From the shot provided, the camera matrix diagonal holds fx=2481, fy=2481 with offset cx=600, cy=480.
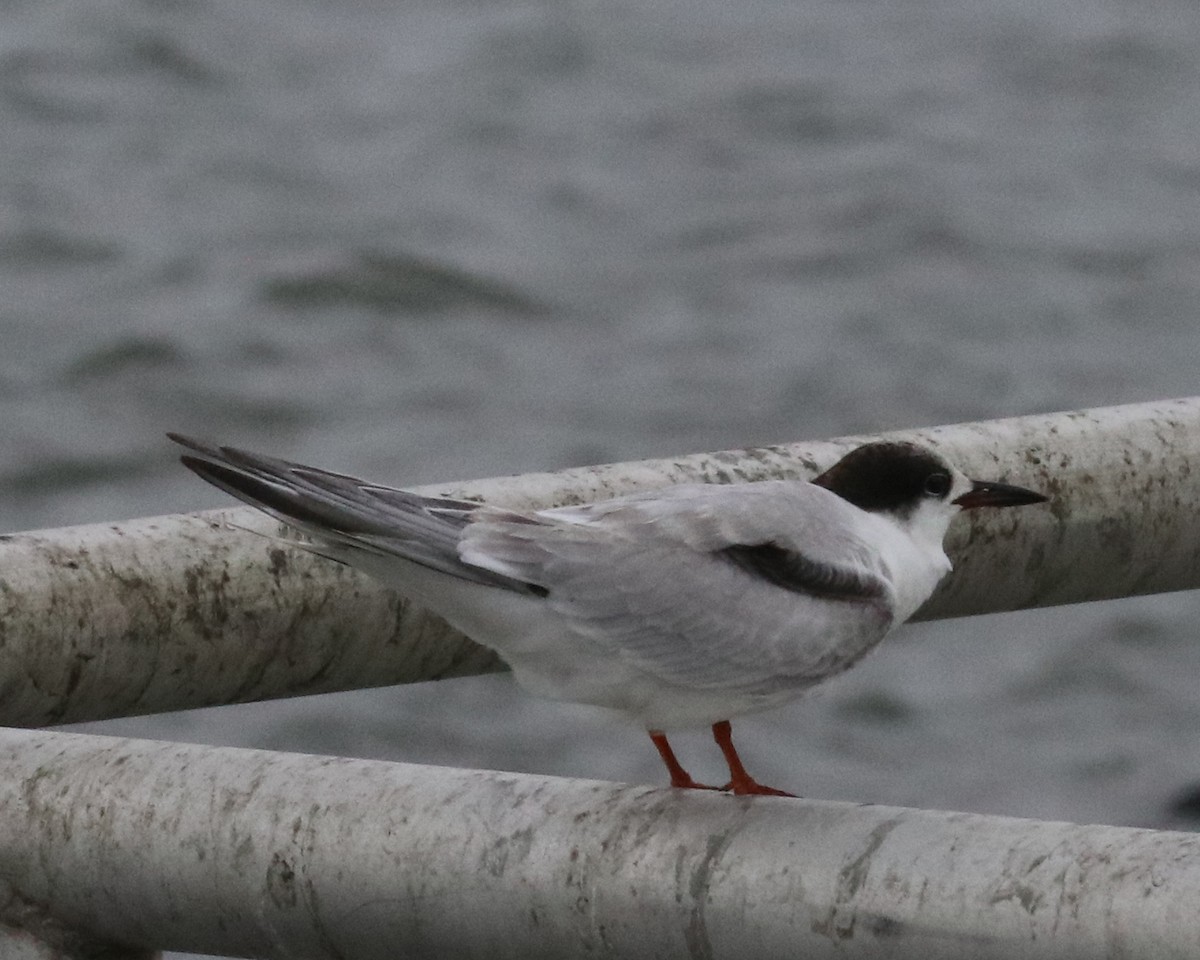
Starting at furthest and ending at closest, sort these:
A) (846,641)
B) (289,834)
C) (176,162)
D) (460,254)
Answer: (176,162)
(460,254)
(846,641)
(289,834)

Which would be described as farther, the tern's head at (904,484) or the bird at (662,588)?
the tern's head at (904,484)

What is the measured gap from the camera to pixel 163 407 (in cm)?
1157

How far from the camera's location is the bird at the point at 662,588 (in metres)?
3.20

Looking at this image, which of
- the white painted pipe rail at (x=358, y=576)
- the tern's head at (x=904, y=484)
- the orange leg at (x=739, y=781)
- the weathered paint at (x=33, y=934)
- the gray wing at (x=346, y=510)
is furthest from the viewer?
the tern's head at (x=904, y=484)

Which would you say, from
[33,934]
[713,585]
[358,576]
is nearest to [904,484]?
[713,585]

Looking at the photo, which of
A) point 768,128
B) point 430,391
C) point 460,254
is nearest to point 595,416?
point 430,391

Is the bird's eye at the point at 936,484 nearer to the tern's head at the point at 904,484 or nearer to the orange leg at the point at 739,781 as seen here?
the tern's head at the point at 904,484

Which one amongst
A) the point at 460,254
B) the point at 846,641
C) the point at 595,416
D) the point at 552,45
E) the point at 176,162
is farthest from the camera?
the point at 552,45

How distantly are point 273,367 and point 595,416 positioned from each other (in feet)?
4.99

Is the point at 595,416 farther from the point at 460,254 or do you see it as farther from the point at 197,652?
A: the point at 197,652

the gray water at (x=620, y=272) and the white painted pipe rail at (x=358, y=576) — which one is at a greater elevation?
the white painted pipe rail at (x=358, y=576)

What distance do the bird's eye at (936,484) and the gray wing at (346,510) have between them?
2.36ft

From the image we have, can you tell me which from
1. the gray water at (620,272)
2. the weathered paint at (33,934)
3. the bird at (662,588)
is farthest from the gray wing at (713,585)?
the gray water at (620,272)

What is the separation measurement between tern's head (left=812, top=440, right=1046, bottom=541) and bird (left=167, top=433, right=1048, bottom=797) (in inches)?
3.4
